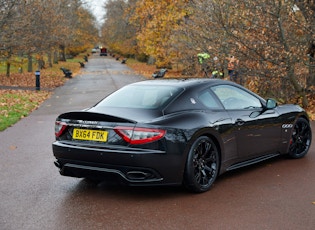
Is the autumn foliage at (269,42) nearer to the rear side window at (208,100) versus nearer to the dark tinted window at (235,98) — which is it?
the dark tinted window at (235,98)

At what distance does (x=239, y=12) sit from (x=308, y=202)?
9080 millimetres

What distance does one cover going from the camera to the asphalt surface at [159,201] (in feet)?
14.9

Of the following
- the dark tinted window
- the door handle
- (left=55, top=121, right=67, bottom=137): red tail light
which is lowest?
(left=55, top=121, right=67, bottom=137): red tail light

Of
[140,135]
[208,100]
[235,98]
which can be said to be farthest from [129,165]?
[235,98]

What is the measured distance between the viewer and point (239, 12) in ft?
43.6

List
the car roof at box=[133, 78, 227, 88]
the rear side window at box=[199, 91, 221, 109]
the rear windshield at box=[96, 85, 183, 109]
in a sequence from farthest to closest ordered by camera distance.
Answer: the car roof at box=[133, 78, 227, 88] → the rear side window at box=[199, 91, 221, 109] → the rear windshield at box=[96, 85, 183, 109]

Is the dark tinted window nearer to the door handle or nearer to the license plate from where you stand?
the door handle

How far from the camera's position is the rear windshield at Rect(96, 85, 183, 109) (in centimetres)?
571

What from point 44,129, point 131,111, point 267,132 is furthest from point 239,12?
point 131,111

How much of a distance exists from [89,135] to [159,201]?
1116 mm

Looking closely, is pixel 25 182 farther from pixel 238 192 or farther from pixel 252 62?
pixel 252 62

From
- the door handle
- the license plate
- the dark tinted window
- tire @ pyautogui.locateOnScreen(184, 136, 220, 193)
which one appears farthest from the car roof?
the license plate

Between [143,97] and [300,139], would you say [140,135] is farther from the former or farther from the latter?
[300,139]

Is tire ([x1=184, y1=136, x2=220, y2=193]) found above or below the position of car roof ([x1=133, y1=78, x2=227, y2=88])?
below
